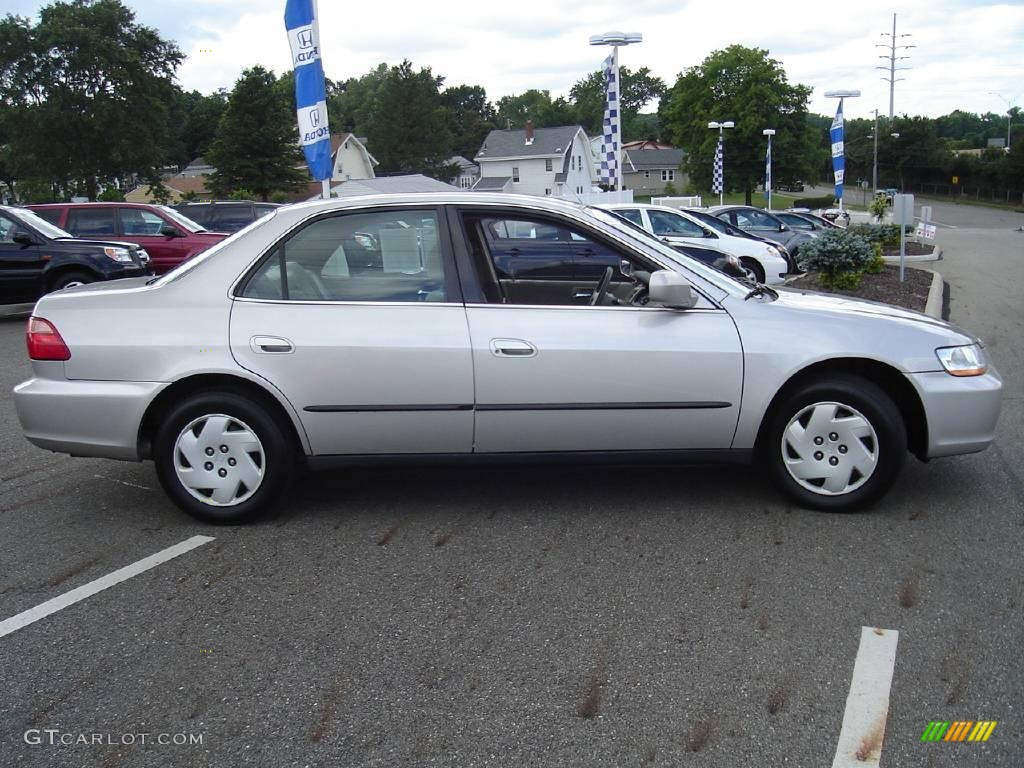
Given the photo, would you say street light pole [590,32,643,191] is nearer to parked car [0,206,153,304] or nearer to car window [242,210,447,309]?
parked car [0,206,153,304]

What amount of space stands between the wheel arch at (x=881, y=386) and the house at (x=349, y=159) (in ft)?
201

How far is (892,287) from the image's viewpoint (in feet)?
47.3

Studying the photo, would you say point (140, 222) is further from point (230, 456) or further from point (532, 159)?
point (532, 159)

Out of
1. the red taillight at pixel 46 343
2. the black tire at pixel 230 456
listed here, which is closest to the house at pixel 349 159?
the red taillight at pixel 46 343

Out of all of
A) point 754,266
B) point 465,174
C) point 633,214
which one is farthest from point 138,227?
point 465,174

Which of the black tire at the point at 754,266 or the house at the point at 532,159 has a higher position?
the house at the point at 532,159

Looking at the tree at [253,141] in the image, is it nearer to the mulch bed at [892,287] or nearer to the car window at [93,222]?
the car window at [93,222]

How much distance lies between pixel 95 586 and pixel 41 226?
11.5 meters

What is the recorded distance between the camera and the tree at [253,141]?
181ft

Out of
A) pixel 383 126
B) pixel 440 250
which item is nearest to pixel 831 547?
pixel 440 250

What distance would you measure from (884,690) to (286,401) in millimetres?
2915

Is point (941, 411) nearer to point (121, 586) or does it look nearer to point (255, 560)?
point (255, 560)

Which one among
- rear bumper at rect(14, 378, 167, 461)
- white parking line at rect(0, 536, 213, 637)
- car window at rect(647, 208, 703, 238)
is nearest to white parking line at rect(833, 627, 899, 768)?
white parking line at rect(0, 536, 213, 637)

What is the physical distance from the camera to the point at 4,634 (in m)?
3.60
